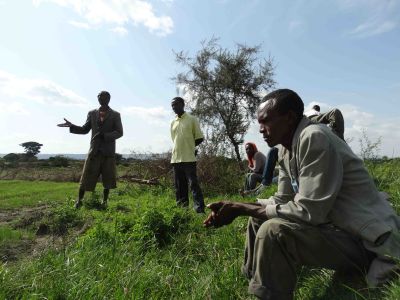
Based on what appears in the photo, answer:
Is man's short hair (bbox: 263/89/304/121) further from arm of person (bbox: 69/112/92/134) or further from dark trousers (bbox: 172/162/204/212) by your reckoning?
arm of person (bbox: 69/112/92/134)

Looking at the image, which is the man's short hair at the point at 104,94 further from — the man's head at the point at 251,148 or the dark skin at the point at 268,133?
the dark skin at the point at 268,133

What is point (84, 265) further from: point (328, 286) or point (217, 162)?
point (217, 162)

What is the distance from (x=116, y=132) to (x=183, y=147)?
1.66 meters

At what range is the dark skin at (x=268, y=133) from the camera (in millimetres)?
3033

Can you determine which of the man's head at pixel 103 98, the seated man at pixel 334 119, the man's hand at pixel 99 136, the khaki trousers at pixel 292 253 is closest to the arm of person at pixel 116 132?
the man's hand at pixel 99 136

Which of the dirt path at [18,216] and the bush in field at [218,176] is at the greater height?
the bush in field at [218,176]

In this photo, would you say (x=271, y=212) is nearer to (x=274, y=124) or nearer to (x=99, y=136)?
(x=274, y=124)

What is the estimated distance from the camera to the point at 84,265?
3.88 meters

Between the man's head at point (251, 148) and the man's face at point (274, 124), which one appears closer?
the man's face at point (274, 124)

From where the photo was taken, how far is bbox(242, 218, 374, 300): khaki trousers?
2705mm

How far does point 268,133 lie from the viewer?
10.1 ft

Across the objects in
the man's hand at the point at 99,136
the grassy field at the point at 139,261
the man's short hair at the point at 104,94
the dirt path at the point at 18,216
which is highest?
the man's short hair at the point at 104,94

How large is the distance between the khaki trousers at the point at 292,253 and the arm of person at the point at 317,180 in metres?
0.10

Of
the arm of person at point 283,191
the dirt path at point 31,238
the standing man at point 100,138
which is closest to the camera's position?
the arm of person at point 283,191
